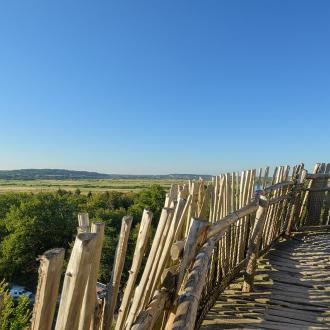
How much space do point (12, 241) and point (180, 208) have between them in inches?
1186

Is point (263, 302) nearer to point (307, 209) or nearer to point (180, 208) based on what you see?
point (180, 208)

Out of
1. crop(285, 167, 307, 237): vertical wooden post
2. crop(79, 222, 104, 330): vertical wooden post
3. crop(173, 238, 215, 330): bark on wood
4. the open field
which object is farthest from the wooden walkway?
the open field

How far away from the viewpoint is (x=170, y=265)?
2.62 meters

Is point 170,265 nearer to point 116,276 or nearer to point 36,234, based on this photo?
point 116,276

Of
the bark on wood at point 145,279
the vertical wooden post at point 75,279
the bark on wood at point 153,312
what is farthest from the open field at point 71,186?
the vertical wooden post at point 75,279

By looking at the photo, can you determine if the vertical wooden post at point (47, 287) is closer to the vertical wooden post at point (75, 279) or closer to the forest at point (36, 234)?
the vertical wooden post at point (75, 279)

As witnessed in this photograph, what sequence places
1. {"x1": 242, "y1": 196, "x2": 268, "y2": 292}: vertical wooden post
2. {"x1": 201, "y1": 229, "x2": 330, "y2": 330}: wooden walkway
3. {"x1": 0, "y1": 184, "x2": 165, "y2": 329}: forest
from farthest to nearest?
{"x1": 0, "y1": 184, "x2": 165, "y2": 329}: forest, {"x1": 242, "y1": 196, "x2": 268, "y2": 292}: vertical wooden post, {"x1": 201, "y1": 229, "x2": 330, "y2": 330}: wooden walkway

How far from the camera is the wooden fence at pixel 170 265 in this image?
4.55 ft

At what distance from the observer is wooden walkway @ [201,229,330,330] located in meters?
3.58

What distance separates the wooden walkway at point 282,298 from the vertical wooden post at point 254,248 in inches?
5.3

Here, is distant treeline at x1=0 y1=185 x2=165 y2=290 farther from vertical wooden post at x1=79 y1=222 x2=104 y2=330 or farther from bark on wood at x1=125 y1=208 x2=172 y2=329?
vertical wooden post at x1=79 y1=222 x2=104 y2=330

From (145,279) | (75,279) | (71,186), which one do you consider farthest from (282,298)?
(71,186)

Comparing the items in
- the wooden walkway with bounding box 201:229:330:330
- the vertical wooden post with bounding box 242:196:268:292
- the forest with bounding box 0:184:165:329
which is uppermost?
the vertical wooden post with bounding box 242:196:268:292

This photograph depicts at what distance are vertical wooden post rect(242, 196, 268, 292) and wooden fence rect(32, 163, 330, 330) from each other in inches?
0.5
